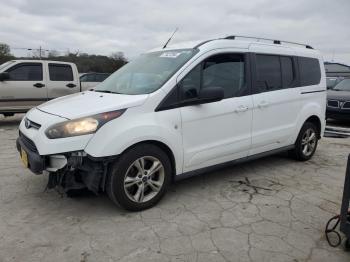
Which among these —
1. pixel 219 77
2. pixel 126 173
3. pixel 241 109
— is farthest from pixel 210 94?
pixel 126 173

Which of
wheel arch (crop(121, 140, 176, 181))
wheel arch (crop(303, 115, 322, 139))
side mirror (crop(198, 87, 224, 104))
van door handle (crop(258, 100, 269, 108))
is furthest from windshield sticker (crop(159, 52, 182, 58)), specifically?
wheel arch (crop(303, 115, 322, 139))

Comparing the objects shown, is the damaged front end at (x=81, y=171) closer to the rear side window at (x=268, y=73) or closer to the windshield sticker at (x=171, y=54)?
the windshield sticker at (x=171, y=54)

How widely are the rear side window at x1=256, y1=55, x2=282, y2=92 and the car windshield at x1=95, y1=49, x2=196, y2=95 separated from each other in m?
1.14

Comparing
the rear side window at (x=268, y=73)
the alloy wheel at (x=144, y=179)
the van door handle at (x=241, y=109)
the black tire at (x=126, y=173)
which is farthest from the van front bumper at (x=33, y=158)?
the rear side window at (x=268, y=73)

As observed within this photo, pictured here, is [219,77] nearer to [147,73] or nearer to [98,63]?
[147,73]

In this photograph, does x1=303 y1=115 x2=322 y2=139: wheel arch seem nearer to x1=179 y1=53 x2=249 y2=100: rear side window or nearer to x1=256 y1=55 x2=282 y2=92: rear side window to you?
x1=256 y1=55 x2=282 y2=92: rear side window

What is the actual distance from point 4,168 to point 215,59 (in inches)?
138

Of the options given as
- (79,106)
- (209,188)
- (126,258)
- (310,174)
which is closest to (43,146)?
(79,106)

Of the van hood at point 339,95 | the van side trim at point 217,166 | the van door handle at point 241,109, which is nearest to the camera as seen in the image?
the van side trim at point 217,166

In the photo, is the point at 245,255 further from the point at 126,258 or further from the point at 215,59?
the point at 215,59

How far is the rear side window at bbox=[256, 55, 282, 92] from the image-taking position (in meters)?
4.82

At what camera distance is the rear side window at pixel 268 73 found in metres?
4.82

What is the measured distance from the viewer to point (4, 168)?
5.25 metres

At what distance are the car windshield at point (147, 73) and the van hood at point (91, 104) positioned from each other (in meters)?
0.19
